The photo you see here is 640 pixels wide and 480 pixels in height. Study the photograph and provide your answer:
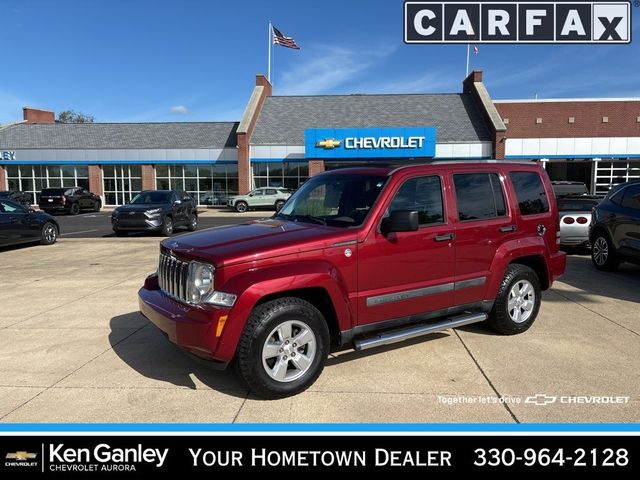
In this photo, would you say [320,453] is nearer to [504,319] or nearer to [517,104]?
[504,319]

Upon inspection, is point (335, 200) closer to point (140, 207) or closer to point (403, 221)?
point (403, 221)

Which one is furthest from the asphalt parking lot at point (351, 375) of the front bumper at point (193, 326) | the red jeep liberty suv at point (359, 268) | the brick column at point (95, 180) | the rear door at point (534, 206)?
the brick column at point (95, 180)

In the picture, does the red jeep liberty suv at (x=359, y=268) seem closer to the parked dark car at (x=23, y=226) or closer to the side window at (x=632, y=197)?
the side window at (x=632, y=197)

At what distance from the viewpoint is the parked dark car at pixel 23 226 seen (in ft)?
41.1

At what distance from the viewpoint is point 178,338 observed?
372cm

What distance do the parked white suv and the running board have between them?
27.4 meters

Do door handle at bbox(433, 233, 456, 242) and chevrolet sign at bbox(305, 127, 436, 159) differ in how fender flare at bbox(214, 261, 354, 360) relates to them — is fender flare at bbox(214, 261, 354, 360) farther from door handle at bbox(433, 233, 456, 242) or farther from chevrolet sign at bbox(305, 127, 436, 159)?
chevrolet sign at bbox(305, 127, 436, 159)

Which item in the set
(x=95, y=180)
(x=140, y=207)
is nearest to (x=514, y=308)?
(x=140, y=207)

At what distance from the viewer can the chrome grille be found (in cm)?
392

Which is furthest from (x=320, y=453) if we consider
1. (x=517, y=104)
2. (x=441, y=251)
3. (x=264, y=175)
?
(x=517, y=104)

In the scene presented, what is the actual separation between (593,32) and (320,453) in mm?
12374

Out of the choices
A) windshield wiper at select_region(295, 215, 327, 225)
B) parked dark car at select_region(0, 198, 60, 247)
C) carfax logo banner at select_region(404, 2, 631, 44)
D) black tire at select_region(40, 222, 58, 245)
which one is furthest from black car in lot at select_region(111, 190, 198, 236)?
windshield wiper at select_region(295, 215, 327, 225)

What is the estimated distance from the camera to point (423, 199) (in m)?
4.61

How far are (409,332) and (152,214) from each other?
1315 cm
